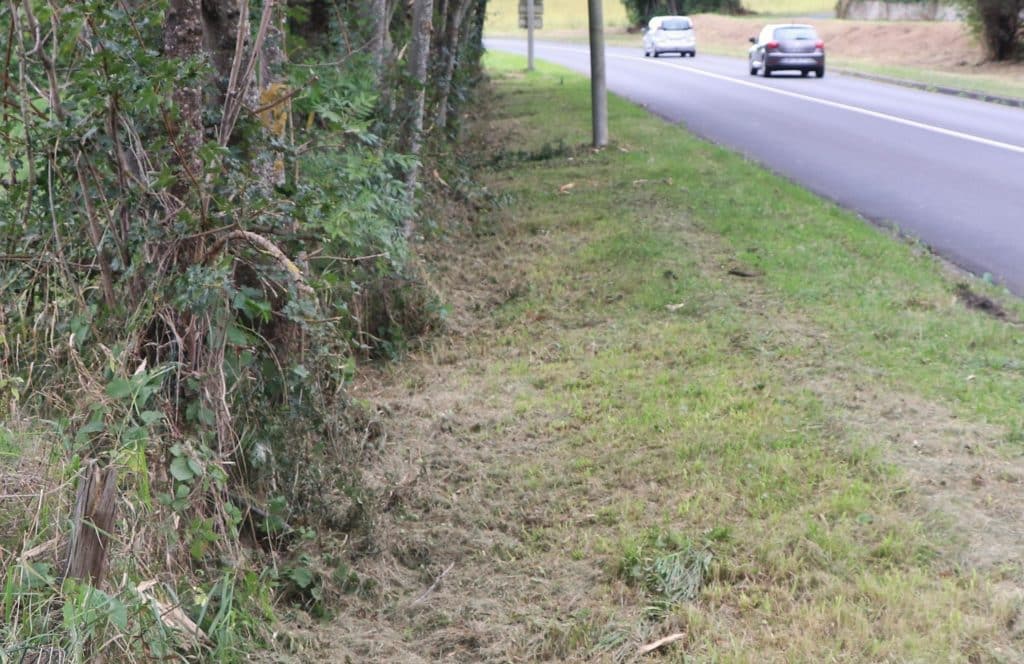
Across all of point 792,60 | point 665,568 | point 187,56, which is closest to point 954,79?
point 792,60

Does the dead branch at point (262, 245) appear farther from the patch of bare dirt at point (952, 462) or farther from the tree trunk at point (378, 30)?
the tree trunk at point (378, 30)

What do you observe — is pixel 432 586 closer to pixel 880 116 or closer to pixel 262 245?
pixel 262 245

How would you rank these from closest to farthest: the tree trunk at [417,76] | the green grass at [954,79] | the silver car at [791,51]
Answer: the tree trunk at [417,76] < the green grass at [954,79] < the silver car at [791,51]

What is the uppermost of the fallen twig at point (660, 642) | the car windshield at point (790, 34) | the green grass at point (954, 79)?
the car windshield at point (790, 34)

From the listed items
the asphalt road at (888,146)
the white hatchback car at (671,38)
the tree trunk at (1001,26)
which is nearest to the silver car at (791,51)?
the asphalt road at (888,146)

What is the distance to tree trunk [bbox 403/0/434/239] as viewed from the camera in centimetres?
835

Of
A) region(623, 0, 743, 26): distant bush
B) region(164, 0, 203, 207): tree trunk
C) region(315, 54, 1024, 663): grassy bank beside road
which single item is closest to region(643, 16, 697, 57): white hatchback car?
region(623, 0, 743, 26): distant bush

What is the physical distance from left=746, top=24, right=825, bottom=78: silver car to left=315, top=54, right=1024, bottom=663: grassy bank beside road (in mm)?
22162

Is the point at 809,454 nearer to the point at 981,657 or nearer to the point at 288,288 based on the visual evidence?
the point at 981,657

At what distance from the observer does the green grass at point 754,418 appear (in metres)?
4.05

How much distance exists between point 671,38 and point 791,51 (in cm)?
1419

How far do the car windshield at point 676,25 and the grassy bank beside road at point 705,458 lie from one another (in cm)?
3665

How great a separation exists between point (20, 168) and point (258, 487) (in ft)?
6.11

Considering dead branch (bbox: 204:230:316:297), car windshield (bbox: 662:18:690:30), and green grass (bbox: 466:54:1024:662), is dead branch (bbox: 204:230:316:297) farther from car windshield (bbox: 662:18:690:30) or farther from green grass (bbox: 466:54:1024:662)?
car windshield (bbox: 662:18:690:30)
